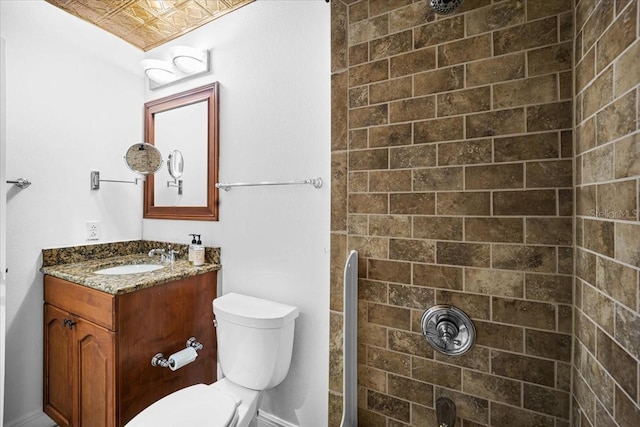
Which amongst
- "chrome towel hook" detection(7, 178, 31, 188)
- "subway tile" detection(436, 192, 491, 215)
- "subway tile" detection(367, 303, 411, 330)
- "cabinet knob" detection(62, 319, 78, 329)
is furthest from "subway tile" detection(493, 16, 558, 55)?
"chrome towel hook" detection(7, 178, 31, 188)

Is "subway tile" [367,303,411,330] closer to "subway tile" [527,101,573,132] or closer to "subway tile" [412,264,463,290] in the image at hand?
"subway tile" [412,264,463,290]

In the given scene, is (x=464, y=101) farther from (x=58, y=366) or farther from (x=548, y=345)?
(x=58, y=366)

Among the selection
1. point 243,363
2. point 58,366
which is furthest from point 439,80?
point 58,366

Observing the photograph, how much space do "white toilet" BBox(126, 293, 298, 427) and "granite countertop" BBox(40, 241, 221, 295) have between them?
0.30m

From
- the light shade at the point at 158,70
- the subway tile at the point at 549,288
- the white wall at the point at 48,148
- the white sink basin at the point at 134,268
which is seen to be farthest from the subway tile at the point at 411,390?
the light shade at the point at 158,70

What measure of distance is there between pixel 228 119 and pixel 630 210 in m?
1.71

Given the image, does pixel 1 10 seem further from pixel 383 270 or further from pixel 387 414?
pixel 387 414

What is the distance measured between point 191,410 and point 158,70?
1.92 m

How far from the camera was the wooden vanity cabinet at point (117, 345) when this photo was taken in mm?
1237

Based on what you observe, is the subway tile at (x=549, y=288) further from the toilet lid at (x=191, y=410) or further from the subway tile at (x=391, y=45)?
the toilet lid at (x=191, y=410)

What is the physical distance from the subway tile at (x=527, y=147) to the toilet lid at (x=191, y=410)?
4.47 ft

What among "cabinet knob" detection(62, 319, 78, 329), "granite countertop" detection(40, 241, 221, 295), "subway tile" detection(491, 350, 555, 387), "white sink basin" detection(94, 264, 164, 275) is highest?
"granite countertop" detection(40, 241, 221, 295)

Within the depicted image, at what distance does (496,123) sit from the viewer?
2.99 ft

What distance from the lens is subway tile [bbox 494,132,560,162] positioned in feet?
2.79
